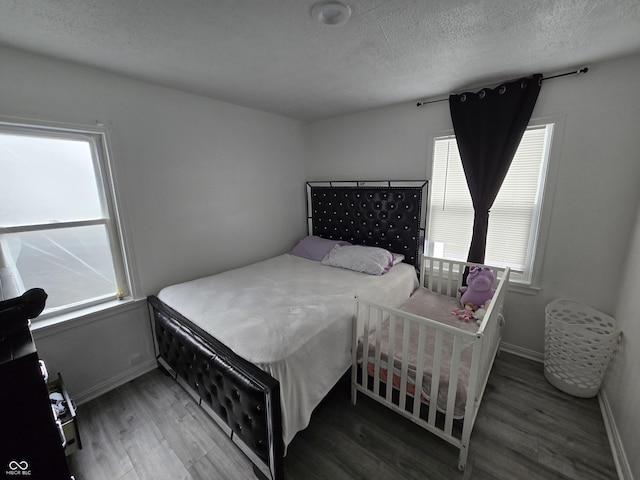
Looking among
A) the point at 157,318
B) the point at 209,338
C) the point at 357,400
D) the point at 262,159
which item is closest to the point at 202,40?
the point at 262,159

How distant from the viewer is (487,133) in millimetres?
2162

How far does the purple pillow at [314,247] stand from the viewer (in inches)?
116

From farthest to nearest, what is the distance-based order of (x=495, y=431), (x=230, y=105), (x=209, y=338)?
(x=230, y=105) < (x=495, y=431) < (x=209, y=338)

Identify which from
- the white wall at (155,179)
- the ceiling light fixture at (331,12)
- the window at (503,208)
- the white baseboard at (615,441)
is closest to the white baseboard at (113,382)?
the white wall at (155,179)

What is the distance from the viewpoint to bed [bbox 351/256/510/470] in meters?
1.33

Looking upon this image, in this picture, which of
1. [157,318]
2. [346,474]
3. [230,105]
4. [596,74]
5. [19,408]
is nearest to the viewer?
[19,408]

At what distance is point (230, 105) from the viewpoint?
2.51 metres

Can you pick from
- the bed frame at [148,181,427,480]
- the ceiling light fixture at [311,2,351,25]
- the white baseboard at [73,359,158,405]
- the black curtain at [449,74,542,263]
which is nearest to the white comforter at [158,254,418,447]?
the bed frame at [148,181,427,480]

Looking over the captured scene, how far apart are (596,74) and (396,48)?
4.80 feet

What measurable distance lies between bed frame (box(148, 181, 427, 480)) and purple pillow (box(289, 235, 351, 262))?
19cm

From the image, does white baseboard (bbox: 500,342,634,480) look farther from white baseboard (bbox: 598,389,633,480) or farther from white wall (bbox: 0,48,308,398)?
white wall (bbox: 0,48,308,398)

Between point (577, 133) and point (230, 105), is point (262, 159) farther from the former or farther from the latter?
point (577, 133)

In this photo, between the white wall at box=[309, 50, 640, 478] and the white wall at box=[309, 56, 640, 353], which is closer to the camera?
the white wall at box=[309, 50, 640, 478]

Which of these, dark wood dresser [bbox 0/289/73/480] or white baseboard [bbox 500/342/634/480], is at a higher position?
dark wood dresser [bbox 0/289/73/480]
